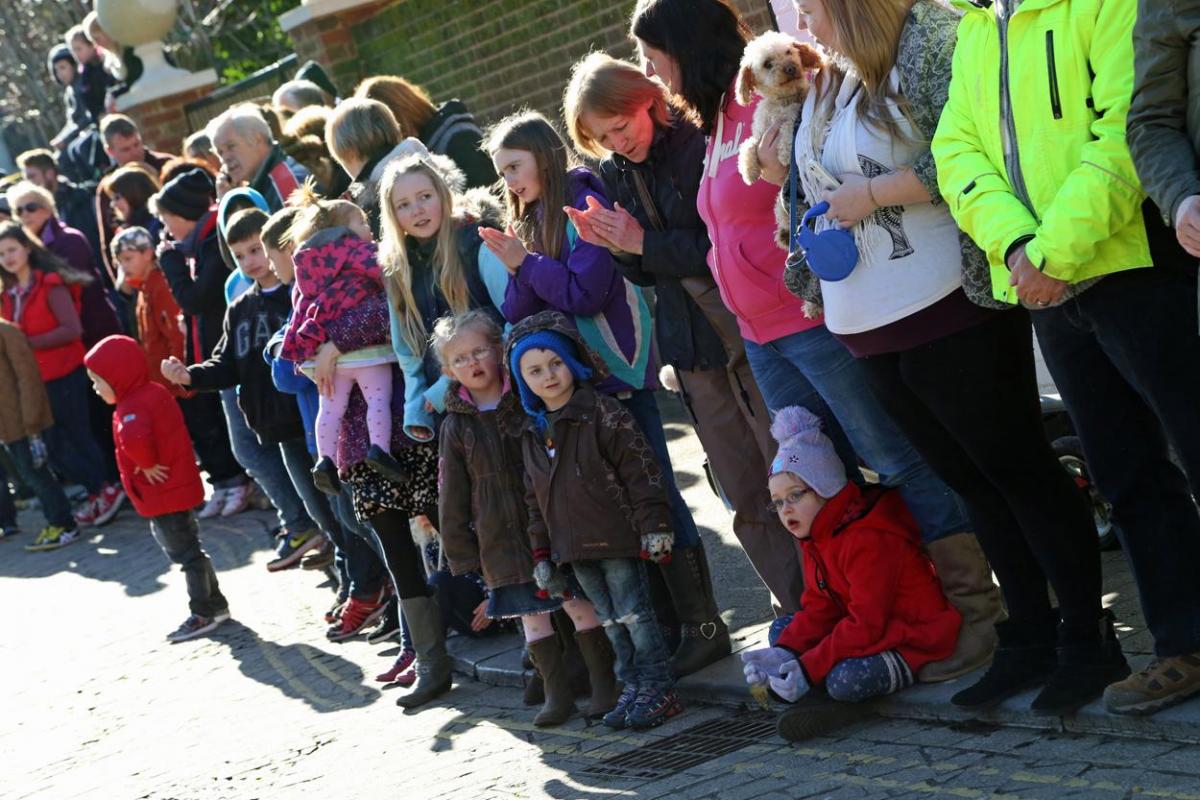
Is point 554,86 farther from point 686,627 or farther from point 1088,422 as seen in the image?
point 1088,422

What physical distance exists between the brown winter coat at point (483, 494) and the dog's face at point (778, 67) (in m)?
1.83

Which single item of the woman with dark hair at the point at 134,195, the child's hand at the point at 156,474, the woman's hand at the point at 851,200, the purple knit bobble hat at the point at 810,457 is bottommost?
the purple knit bobble hat at the point at 810,457

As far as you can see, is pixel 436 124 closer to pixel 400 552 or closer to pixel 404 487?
pixel 404 487

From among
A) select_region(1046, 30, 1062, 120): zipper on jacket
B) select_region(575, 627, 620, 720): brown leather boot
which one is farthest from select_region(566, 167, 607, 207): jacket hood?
select_region(1046, 30, 1062, 120): zipper on jacket

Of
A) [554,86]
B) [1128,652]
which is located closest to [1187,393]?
[1128,652]

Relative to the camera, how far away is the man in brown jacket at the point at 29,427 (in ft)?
→ 44.5

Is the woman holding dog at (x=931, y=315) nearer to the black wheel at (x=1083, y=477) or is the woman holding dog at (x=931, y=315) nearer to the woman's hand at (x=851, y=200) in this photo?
the woman's hand at (x=851, y=200)

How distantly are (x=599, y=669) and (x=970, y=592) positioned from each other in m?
1.66

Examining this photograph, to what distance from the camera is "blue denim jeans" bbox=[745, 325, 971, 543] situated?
5.59 metres

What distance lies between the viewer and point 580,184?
662 cm

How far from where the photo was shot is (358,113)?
8.28 meters

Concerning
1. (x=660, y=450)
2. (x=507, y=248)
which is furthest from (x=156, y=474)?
(x=660, y=450)

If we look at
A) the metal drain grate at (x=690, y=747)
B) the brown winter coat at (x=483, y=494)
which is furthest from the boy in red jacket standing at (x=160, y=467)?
the metal drain grate at (x=690, y=747)

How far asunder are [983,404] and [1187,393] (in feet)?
2.38
